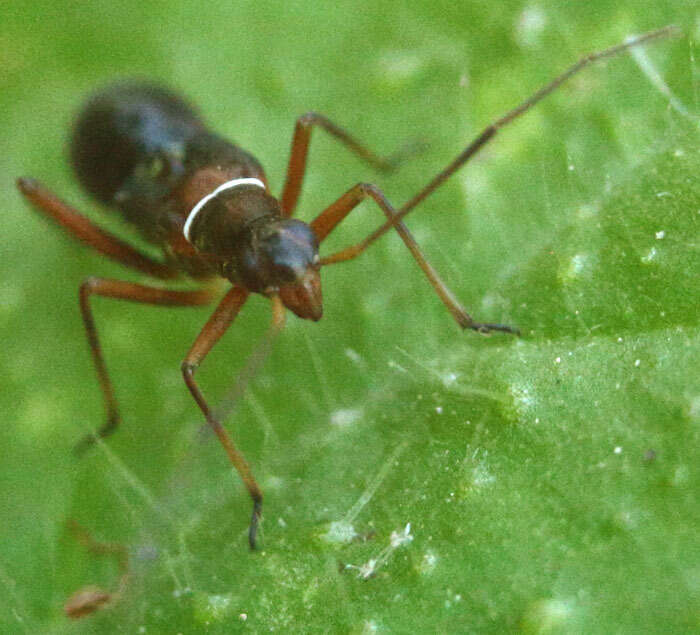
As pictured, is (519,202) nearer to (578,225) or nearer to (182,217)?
(578,225)

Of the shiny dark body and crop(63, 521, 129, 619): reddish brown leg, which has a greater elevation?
the shiny dark body

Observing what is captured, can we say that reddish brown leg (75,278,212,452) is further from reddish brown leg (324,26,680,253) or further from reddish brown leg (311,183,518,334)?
reddish brown leg (324,26,680,253)

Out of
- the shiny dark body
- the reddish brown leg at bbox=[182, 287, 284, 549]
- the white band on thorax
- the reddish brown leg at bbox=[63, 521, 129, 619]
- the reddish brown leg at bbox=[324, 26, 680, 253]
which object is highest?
the shiny dark body

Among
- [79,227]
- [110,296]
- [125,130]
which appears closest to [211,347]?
[110,296]

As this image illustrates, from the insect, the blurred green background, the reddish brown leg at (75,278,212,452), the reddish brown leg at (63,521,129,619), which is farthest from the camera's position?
the reddish brown leg at (75,278,212,452)

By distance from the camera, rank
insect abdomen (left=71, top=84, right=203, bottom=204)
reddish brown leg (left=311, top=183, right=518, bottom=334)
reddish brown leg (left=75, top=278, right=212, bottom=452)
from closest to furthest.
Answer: reddish brown leg (left=311, top=183, right=518, bottom=334) → reddish brown leg (left=75, top=278, right=212, bottom=452) → insect abdomen (left=71, top=84, right=203, bottom=204)

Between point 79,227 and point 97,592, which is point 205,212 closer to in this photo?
point 79,227

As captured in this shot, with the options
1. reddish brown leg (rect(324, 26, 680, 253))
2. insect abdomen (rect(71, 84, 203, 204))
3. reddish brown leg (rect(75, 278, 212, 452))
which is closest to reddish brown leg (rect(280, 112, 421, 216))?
reddish brown leg (rect(75, 278, 212, 452))

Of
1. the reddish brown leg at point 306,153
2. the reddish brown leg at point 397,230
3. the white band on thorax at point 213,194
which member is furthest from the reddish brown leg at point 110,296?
the reddish brown leg at point 397,230
